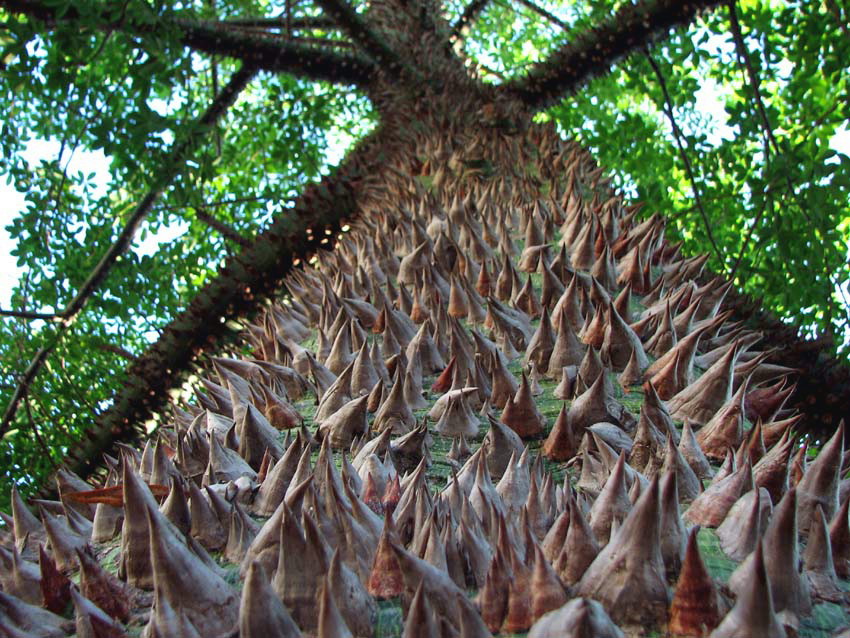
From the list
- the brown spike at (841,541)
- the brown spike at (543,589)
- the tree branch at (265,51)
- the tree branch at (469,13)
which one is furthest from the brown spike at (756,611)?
the tree branch at (469,13)

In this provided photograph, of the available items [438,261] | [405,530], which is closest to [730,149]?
[438,261]

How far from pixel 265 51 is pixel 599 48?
2.09 meters

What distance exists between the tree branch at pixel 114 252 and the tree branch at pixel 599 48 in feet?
6.20

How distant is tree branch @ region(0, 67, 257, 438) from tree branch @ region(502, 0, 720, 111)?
74.5 inches

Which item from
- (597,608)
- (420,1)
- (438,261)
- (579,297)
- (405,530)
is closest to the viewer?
(597,608)

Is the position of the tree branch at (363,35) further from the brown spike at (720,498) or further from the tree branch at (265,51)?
the brown spike at (720,498)

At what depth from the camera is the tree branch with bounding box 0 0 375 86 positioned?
3965mm

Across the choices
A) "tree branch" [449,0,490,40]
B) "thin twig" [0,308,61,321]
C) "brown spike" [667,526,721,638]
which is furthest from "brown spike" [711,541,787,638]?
"tree branch" [449,0,490,40]

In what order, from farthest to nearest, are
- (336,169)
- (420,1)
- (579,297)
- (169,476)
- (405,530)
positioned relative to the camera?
(420,1), (336,169), (579,297), (169,476), (405,530)

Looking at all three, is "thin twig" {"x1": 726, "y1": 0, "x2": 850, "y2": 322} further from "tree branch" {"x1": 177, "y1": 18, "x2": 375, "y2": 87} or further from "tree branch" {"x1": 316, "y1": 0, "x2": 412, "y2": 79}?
"tree branch" {"x1": 177, "y1": 18, "x2": 375, "y2": 87}

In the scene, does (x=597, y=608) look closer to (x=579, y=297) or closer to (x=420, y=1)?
(x=579, y=297)

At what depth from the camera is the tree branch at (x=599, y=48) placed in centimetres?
417

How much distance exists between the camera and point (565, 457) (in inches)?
53.7

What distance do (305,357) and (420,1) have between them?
404cm
